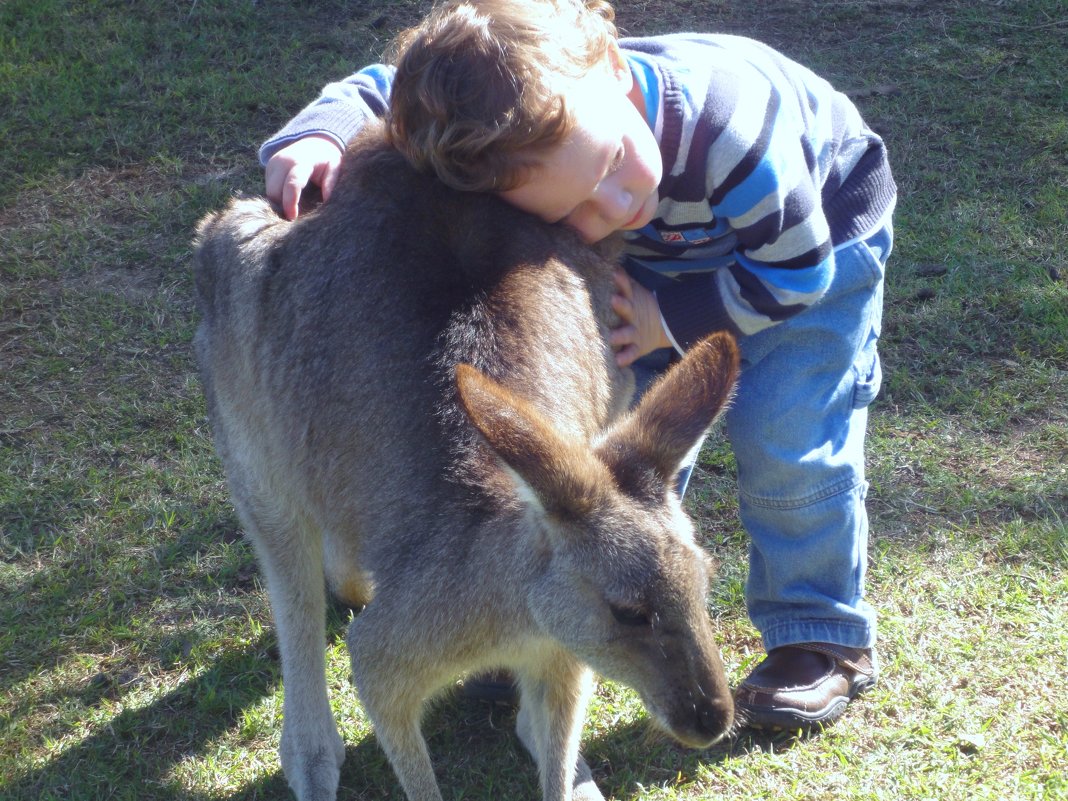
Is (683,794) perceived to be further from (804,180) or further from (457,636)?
(804,180)

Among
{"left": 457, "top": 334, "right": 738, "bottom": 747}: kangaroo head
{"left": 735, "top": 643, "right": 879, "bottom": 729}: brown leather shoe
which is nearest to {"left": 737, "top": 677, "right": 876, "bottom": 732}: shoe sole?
{"left": 735, "top": 643, "right": 879, "bottom": 729}: brown leather shoe

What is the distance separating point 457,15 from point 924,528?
193 centimetres

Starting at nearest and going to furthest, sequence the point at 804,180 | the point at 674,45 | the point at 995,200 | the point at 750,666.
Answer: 1. the point at 804,180
2. the point at 674,45
3. the point at 750,666
4. the point at 995,200

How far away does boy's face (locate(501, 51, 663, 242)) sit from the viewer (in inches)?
85.3

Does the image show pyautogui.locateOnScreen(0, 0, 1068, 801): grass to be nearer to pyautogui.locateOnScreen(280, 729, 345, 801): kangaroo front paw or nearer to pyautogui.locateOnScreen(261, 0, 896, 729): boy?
pyautogui.locateOnScreen(280, 729, 345, 801): kangaroo front paw

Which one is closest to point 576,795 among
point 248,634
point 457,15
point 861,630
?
point 861,630

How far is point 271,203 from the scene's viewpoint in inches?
103

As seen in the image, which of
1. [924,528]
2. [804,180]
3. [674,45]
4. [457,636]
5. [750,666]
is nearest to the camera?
[457,636]

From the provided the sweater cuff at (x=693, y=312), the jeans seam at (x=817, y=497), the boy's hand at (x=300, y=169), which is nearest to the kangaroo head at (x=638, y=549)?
the sweater cuff at (x=693, y=312)

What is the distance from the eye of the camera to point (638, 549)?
192 cm

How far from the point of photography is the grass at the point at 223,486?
8.27 feet

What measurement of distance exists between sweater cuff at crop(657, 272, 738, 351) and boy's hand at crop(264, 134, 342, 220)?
32.1 inches

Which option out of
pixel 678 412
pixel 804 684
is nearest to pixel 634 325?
pixel 678 412

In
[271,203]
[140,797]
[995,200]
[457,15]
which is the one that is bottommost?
[995,200]
